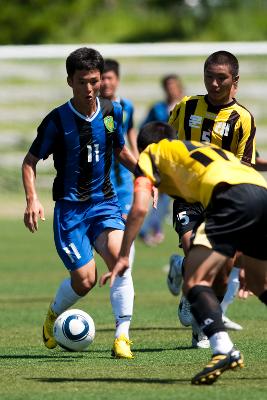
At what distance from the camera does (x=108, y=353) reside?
27.5 feet

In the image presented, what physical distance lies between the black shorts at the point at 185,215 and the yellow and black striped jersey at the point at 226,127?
0.50m

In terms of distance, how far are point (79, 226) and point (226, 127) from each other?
132cm

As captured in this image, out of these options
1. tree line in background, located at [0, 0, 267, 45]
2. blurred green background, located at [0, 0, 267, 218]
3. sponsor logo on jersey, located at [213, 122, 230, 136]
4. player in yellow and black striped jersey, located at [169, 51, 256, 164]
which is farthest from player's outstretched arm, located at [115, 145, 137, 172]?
tree line in background, located at [0, 0, 267, 45]

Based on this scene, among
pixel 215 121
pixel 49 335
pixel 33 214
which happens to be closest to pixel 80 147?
pixel 33 214

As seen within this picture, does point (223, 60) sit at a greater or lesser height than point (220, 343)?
greater

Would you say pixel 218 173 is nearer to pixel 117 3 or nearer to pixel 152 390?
pixel 152 390

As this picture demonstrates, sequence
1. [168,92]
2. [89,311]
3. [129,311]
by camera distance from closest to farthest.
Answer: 1. [129,311]
2. [89,311]
3. [168,92]

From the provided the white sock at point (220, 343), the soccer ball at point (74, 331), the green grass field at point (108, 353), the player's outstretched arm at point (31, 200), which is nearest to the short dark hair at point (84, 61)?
the player's outstretched arm at point (31, 200)

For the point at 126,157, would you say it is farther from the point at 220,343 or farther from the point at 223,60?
the point at 220,343

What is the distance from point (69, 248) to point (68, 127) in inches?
34.2

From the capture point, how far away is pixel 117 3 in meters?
37.1

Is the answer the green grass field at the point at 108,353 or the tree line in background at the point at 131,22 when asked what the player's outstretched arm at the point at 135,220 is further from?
the tree line in background at the point at 131,22

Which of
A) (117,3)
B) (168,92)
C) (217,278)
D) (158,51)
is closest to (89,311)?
(217,278)

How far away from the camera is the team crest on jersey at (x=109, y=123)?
27.5 feet
